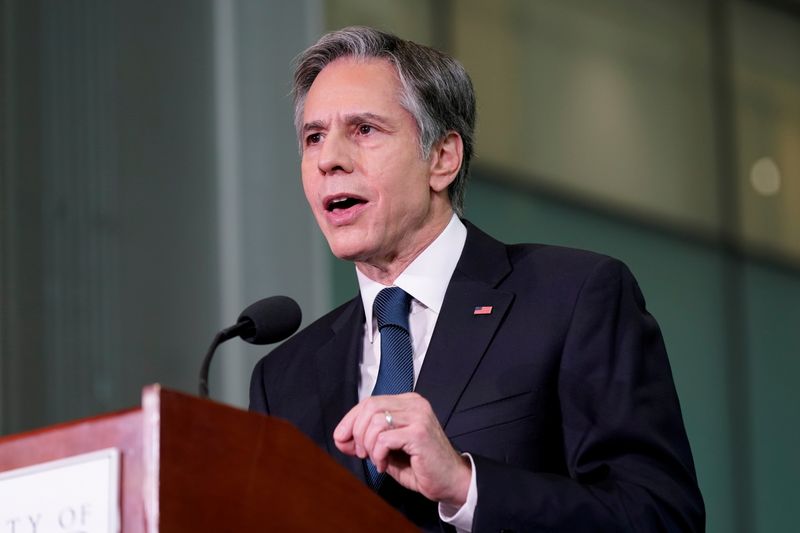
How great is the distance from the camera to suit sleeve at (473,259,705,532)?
180 cm

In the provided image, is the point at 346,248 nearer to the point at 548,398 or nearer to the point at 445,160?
the point at 445,160

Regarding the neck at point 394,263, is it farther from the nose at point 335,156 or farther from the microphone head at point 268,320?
the microphone head at point 268,320

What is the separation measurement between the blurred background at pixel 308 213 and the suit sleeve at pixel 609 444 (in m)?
2.47

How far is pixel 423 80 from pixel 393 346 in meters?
0.51

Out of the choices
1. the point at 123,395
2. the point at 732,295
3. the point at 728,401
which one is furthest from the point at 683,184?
the point at 123,395

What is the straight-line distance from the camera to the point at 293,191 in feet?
16.6

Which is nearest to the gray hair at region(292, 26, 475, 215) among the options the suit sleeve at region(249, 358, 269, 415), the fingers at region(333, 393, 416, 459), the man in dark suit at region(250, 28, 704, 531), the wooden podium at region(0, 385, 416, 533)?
the man in dark suit at region(250, 28, 704, 531)

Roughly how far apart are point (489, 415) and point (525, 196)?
11.5 feet

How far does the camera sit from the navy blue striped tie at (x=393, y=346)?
2.17 meters

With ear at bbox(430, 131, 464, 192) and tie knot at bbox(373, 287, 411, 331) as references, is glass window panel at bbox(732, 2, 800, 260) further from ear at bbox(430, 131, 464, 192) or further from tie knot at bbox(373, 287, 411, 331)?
tie knot at bbox(373, 287, 411, 331)

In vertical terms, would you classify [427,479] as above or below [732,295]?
above

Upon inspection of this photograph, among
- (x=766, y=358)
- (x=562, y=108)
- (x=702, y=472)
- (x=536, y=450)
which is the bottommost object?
(x=702, y=472)

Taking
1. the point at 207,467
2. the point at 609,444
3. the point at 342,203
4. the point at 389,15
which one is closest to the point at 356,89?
the point at 342,203

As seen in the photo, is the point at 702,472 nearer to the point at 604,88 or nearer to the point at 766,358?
the point at 766,358
